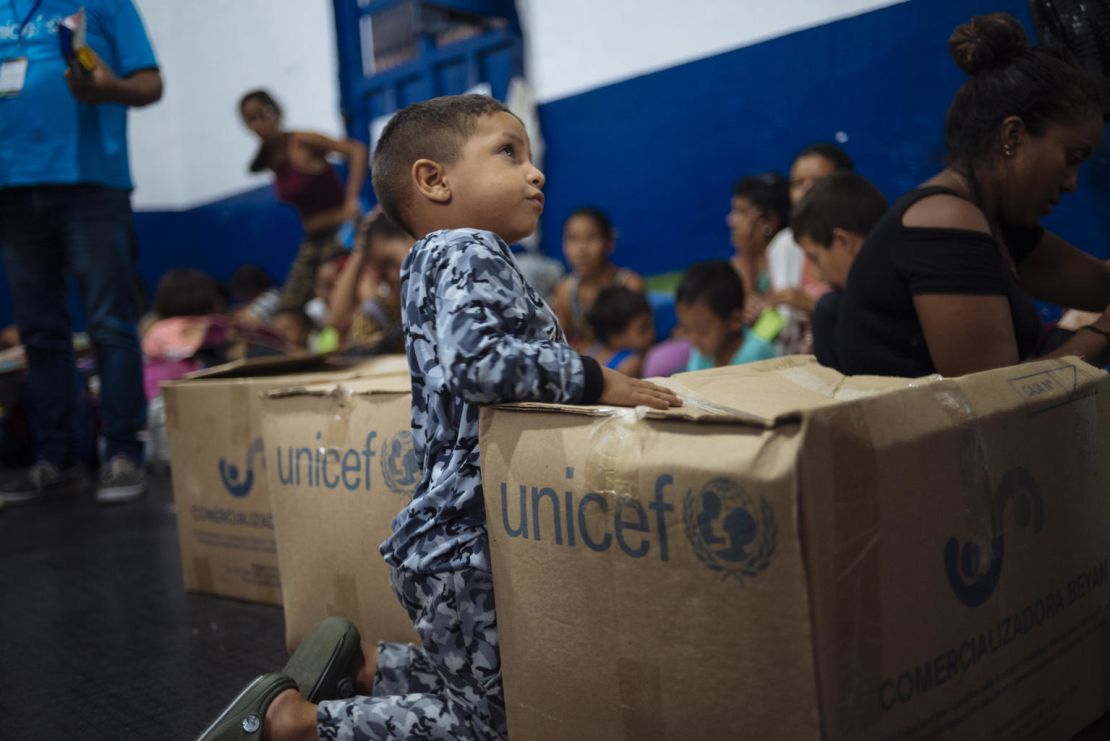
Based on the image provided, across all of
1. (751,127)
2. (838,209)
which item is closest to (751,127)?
(751,127)

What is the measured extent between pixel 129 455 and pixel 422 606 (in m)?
1.84

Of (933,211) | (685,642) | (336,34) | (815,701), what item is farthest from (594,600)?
(336,34)

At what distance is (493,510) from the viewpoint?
0.88 metres

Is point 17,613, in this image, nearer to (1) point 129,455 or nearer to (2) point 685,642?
(1) point 129,455

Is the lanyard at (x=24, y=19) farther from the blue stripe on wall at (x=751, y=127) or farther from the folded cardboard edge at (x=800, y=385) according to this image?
the folded cardboard edge at (x=800, y=385)

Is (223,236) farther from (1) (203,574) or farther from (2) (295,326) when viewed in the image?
(1) (203,574)

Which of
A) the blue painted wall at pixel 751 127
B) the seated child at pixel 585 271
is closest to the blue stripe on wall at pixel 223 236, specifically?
the blue painted wall at pixel 751 127

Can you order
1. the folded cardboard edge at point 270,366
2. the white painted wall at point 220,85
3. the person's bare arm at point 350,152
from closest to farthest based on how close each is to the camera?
the folded cardboard edge at point 270,366 → the person's bare arm at point 350,152 → the white painted wall at point 220,85

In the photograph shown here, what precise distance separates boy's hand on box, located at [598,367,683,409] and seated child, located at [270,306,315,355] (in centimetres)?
344

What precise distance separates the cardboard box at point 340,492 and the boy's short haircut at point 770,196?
166 cm

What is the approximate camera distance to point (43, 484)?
270cm

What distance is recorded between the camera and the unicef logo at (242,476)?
1.56m

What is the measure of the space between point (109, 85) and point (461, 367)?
180 centimetres

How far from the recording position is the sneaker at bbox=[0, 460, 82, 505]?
267 centimetres
